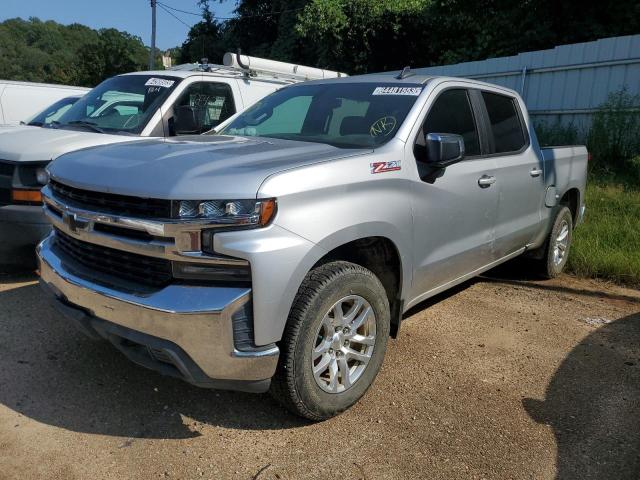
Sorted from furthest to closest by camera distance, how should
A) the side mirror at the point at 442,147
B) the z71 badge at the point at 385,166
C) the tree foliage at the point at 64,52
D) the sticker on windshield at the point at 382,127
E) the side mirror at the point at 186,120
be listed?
1. the tree foliage at the point at 64,52
2. the side mirror at the point at 186,120
3. the sticker on windshield at the point at 382,127
4. the side mirror at the point at 442,147
5. the z71 badge at the point at 385,166

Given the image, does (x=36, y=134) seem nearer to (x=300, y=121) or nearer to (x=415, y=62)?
(x=300, y=121)

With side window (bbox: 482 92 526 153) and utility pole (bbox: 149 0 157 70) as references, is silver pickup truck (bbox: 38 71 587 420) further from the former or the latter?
utility pole (bbox: 149 0 157 70)

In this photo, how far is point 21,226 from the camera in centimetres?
462

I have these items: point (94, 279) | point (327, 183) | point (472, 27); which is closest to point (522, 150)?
point (327, 183)

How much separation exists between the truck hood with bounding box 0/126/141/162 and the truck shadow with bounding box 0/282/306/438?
1629 millimetres

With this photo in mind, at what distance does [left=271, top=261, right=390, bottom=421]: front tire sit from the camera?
107 inches

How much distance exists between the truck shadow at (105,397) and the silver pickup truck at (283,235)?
439mm

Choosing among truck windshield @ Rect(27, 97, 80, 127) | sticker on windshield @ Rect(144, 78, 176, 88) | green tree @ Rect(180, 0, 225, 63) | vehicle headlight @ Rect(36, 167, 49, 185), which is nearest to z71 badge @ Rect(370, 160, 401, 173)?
vehicle headlight @ Rect(36, 167, 49, 185)

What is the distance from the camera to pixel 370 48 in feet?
62.2

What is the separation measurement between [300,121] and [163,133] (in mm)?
2162

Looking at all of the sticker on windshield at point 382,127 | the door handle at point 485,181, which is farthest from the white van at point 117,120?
the door handle at point 485,181

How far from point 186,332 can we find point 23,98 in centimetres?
790

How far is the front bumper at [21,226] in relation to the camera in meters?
4.61

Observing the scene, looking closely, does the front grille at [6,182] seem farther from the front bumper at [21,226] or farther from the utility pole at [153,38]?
the utility pole at [153,38]
